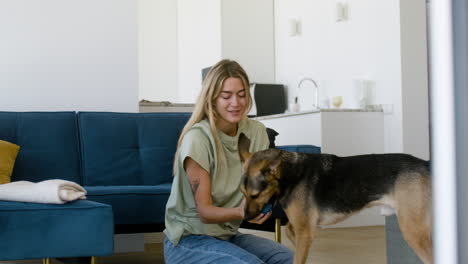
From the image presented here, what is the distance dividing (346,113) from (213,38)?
3.09 meters

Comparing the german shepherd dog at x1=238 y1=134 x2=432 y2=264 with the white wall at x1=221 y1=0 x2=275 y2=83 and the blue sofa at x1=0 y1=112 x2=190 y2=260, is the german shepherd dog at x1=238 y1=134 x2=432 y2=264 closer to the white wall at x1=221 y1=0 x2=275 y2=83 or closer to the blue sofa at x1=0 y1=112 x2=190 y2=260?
the blue sofa at x1=0 y1=112 x2=190 y2=260

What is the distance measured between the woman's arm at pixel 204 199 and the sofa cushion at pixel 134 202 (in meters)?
1.32

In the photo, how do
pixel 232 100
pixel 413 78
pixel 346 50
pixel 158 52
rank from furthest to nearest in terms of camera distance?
pixel 158 52, pixel 346 50, pixel 413 78, pixel 232 100

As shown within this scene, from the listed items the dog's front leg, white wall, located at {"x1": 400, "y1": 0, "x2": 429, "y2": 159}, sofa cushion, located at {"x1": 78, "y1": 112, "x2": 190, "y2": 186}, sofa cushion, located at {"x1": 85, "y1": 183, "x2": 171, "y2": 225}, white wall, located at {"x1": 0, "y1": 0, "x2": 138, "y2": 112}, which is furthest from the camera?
white wall, located at {"x1": 400, "y1": 0, "x2": 429, "y2": 159}

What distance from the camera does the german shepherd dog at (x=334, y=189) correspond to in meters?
1.25

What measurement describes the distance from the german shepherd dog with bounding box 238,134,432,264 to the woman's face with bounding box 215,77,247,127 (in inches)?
22.2

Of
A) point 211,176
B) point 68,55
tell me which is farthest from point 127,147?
point 211,176

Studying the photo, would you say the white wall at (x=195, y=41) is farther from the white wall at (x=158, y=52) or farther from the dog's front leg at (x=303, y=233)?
the dog's front leg at (x=303, y=233)

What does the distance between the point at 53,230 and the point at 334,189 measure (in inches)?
61.1

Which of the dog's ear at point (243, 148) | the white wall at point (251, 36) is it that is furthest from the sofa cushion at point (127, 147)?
the white wall at point (251, 36)

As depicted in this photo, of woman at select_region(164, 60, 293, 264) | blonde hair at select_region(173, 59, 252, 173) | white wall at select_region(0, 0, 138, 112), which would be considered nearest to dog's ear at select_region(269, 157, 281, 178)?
woman at select_region(164, 60, 293, 264)

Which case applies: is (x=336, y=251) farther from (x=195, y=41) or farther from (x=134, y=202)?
(x=195, y=41)

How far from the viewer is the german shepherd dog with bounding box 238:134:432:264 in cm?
125

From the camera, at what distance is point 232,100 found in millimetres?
2043
